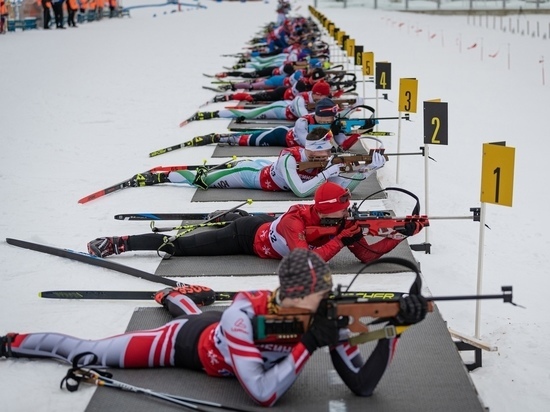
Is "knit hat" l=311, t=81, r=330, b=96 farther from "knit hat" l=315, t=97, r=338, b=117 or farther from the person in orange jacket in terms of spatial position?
the person in orange jacket

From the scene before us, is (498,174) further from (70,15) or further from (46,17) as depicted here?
(70,15)

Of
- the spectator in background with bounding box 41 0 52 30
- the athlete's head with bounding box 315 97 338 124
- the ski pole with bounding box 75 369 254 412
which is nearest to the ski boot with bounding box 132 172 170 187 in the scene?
the athlete's head with bounding box 315 97 338 124

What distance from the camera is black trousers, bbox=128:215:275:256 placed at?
7.44 m

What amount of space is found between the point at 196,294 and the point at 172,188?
4024 mm

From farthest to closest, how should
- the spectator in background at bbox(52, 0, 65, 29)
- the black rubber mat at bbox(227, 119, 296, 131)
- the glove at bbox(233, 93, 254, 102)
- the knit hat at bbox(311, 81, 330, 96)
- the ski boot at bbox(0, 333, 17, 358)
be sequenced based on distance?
the spectator in background at bbox(52, 0, 65, 29) < the glove at bbox(233, 93, 254, 102) < the black rubber mat at bbox(227, 119, 296, 131) < the knit hat at bbox(311, 81, 330, 96) < the ski boot at bbox(0, 333, 17, 358)

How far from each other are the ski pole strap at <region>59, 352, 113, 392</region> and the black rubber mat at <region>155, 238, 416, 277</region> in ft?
6.25

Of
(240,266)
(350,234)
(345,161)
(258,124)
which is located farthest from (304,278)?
(258,124)

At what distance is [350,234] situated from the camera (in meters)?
6.79

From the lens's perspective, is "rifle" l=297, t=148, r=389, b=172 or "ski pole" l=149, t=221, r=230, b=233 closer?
"ski pole" l=149, t=221, r=230, b=233

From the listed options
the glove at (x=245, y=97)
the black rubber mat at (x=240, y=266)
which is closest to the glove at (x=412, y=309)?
the black rubber mat at (x=240, y=266)

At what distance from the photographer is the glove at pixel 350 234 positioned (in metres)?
6.79

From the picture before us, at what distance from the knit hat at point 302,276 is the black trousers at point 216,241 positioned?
2.90m

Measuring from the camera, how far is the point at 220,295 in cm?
650

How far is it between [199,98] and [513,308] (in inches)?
478
